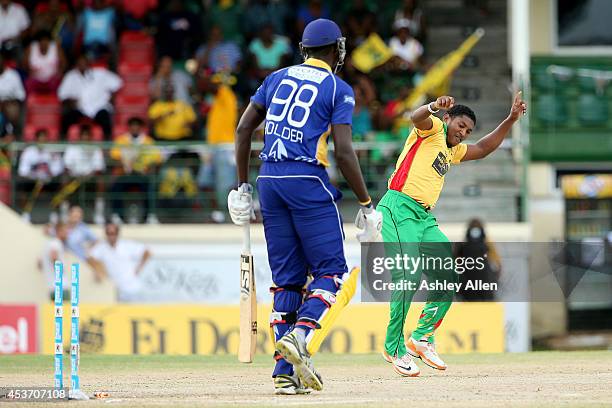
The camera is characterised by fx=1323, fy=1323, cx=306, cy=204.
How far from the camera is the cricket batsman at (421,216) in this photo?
10.6 meters

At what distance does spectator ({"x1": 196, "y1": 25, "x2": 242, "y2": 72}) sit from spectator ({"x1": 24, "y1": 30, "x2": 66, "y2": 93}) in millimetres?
2302

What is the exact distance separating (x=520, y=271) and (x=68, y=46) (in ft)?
28.6

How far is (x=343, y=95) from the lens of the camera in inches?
340

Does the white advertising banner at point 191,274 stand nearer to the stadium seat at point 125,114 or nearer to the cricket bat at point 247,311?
the stadium seat at point 125,114

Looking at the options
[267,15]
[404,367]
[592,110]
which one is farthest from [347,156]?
[592,110]

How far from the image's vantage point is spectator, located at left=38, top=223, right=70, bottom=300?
1933 cm

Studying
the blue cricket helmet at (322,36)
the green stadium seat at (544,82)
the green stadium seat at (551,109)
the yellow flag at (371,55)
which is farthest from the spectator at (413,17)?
the blue cricket helmet at (322,36)

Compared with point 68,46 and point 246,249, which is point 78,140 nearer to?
point 68,46

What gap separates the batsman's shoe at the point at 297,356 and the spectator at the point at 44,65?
13.9 meters

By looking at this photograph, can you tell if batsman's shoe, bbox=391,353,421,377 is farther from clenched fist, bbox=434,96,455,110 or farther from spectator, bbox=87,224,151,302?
spectator, bbox=87,224,151,302

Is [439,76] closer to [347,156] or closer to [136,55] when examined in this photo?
[136,55]

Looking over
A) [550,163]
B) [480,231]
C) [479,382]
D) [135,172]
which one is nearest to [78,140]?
[135,172]

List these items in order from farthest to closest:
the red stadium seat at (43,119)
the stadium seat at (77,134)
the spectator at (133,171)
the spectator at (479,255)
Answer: the red stadium seat at (43,119)
the stadium seat at (77,134)
the spectator at (133,171)
the spectator at (479,255)

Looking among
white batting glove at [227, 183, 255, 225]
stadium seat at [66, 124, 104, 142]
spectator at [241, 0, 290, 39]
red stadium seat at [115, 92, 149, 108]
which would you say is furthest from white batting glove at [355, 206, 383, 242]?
spectator at [241, 0, 290, 39]
